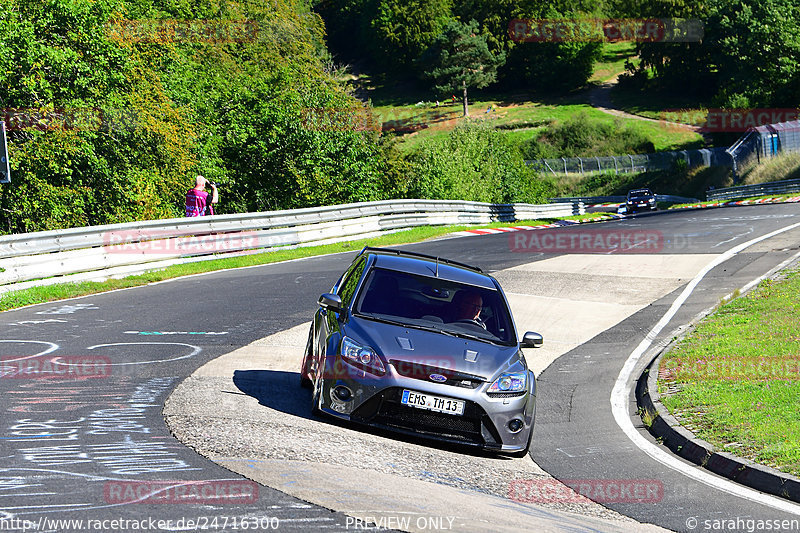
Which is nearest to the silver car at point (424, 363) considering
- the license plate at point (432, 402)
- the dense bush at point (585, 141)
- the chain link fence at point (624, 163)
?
the license plate at point (432, 402)

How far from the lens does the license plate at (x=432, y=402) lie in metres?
7.91

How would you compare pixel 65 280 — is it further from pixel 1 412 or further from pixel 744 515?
pixel 744 515

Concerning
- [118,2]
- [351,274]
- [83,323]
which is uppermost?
[118,2]

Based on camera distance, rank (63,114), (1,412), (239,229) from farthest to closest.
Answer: (63,114), (239,229), (1,412)

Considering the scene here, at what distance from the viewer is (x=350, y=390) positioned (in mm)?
8055

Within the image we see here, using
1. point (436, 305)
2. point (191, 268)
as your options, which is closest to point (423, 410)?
point (436, 305)

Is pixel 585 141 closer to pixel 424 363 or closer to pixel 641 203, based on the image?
pixel 641 203

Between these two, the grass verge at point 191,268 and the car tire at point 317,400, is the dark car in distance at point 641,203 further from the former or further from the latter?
the car tire at point 317,400

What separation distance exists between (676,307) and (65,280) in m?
11.3

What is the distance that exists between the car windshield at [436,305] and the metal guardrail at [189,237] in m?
9.45

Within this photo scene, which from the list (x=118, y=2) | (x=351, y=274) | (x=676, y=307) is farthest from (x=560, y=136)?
(x=351, y=274)

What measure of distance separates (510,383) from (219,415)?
2637 mm

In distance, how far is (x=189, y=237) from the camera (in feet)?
70.2

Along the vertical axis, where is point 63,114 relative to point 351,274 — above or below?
above
